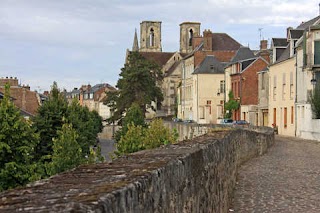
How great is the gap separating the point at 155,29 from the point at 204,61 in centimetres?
8116

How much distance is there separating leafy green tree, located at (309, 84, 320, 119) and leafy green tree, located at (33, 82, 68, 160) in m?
→ 15.7

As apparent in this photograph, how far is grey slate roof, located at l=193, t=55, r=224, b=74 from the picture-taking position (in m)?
82.4

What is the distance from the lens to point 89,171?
5.13 metres

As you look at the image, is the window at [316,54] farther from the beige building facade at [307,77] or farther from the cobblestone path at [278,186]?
the cobblestone path at [278,186]

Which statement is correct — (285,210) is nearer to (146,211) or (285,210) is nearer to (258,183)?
(258,183)

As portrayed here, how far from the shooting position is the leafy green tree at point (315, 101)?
1581 inches

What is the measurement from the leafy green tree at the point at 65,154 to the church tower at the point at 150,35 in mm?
134265

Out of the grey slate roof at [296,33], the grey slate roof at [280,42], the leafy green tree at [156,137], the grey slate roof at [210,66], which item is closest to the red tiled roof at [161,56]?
the grey slate roof at [210,66]

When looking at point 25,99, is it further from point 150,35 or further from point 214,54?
point 150,35

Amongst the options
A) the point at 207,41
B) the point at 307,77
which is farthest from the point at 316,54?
the point at 207,41

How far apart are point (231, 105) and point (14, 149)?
156 feet

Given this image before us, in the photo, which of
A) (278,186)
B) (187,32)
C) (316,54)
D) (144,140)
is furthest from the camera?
(187,32)

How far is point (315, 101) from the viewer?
40.4 m

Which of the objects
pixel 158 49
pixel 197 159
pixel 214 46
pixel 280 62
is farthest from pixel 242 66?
pixel 158 49
